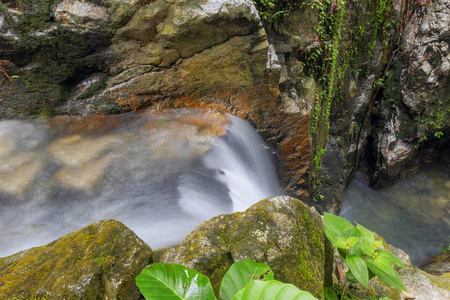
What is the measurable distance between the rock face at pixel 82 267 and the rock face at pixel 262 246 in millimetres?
203

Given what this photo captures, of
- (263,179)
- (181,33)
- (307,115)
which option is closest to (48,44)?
(181,33)

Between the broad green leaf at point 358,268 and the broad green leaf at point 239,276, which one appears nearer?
the broad green leaf at point 239,276

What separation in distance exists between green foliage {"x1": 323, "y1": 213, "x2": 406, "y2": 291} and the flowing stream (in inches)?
225

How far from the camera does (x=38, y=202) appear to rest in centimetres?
285

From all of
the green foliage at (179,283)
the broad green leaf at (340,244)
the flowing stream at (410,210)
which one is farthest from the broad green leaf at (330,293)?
the flowing stream at (410,210)

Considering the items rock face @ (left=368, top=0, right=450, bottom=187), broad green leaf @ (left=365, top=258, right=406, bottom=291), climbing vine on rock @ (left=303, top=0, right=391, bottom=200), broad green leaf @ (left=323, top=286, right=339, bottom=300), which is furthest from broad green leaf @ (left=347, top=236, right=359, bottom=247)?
rock face @ (left=368, top=0, right=450, bottom=187)

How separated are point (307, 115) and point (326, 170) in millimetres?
2204

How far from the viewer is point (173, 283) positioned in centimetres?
100

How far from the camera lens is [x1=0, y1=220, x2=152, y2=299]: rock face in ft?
4.44

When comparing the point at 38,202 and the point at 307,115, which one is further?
the point at 307,115

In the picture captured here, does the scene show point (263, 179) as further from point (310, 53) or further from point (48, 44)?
point (48, 44)

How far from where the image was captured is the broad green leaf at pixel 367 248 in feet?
5.24

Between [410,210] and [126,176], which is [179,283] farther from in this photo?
[410,210]

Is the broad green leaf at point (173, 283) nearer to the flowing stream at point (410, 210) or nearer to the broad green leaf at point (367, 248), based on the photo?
the broad green leaf at point (367, 248)
